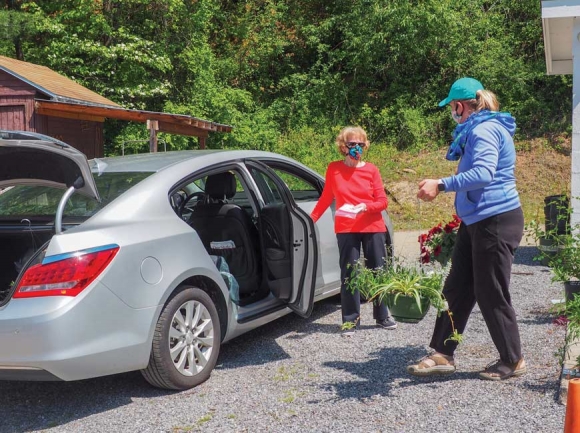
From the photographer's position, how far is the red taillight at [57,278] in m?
4.08

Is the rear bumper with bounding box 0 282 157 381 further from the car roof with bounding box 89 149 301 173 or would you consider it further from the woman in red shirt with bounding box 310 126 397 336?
the woman in red shirt with bounding box 310 126 397 336

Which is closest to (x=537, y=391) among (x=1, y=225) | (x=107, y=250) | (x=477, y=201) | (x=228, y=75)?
(x=477, y=201)

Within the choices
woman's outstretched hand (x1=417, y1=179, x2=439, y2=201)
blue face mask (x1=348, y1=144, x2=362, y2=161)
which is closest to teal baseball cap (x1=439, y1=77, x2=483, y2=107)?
woman's outstretched hand (x1=417, y1=179, x2=439, y2=201)

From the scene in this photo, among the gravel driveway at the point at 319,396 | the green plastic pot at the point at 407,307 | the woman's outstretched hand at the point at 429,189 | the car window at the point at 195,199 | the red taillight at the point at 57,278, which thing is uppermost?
the woman's outstretched hand at the point at 429,189

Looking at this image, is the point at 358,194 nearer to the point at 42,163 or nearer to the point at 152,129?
the point at 42,163

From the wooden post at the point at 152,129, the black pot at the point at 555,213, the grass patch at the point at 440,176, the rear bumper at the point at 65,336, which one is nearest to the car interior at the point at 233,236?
the rear bumper at the point at 65,336

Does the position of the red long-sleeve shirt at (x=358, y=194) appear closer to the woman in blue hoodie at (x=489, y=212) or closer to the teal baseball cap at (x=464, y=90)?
the woman in blue hoodie at (x=489, y=212)

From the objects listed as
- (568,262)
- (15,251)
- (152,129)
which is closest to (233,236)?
(15,251)

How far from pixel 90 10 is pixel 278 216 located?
65.0ft

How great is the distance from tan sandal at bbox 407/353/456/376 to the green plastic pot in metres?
0.35

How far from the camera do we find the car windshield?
15.4 ft

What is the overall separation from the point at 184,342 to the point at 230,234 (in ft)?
4.39

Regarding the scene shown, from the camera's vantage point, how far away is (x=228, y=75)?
2716 cm

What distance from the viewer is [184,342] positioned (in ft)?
15.5
